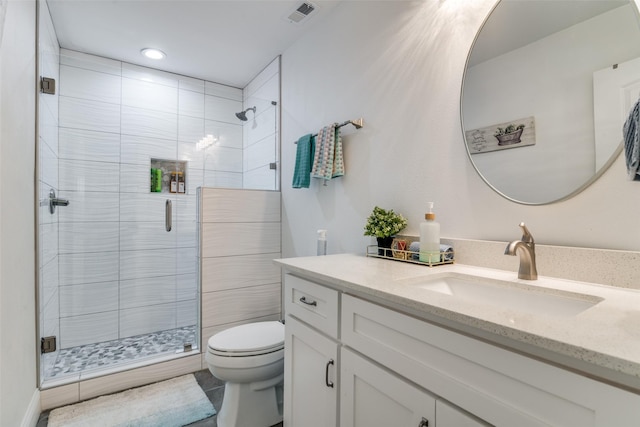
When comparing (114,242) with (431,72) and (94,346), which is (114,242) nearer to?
(94,346)

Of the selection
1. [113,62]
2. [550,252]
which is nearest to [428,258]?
[550,252]

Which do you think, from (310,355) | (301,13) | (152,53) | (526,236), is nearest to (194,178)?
(152,53)

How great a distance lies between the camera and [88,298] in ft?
8.14

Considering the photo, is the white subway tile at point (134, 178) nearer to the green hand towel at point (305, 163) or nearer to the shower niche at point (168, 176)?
the shower niche at point (168, 176)

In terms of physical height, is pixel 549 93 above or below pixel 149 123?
below

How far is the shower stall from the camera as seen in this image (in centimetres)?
229

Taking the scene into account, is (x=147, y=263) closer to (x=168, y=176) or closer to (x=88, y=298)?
(x=88, y=298)

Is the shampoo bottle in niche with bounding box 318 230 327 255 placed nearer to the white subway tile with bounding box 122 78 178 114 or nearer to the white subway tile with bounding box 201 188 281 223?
the white subway tile with bounding box 201 188 281 223

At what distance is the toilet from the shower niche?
1553 mm

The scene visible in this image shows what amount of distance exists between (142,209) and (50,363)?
121cm

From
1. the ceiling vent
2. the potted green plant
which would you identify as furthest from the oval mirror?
the ceiling vent

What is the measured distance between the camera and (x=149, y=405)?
5.97 ft

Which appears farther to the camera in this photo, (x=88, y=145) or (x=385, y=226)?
(x=88, y=145)

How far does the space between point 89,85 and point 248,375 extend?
99.1 inches
